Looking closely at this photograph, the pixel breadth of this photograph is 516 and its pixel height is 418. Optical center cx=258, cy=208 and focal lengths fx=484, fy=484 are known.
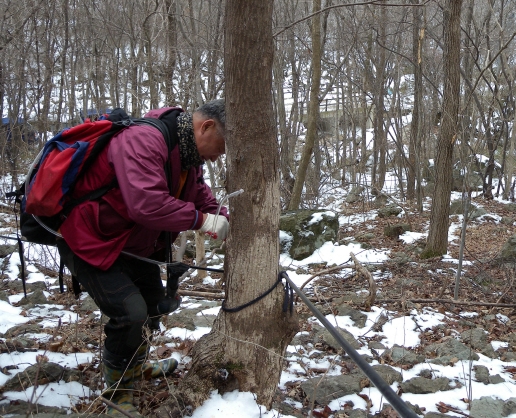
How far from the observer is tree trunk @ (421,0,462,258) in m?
6.68

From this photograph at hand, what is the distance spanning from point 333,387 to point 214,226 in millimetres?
1416

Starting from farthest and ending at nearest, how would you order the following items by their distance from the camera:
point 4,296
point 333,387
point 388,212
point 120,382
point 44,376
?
point 388,212
point 4,296
point 333,387
point 44,376
point 120,382

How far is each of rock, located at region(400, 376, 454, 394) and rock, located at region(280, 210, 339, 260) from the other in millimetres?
4797

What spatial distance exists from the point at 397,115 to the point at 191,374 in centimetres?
1245

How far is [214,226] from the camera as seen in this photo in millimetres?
2508

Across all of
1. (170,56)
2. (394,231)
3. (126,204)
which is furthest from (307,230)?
(126,204)

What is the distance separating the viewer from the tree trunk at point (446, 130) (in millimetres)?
6680

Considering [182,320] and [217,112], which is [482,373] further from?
[217,112]

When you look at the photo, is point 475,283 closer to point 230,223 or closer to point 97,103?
point 230,223

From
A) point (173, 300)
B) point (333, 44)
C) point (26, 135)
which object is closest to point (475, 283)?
point (173, 300)

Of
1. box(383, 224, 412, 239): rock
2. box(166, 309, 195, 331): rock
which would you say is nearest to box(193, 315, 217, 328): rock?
box(166, 309, 195, 331): rock

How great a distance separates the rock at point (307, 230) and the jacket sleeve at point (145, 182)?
5.88 m

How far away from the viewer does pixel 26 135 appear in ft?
39.8

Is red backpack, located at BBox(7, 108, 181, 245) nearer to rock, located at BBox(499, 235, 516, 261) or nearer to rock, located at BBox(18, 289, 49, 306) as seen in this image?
rock, located at BBox(18, 289, 49, 306)
